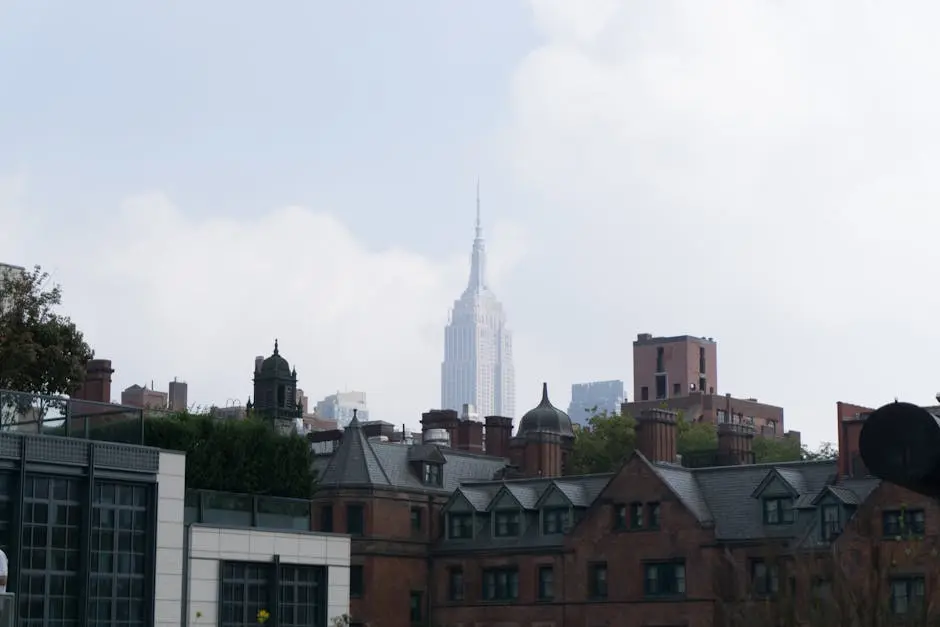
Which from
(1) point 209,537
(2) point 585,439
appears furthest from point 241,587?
(2) point 585,439

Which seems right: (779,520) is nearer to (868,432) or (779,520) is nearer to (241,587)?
(241,587)

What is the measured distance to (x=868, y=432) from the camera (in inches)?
272

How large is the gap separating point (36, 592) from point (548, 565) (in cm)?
3833

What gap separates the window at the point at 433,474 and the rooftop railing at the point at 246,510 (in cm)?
2913

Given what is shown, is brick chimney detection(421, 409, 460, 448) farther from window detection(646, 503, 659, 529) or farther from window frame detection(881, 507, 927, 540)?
window frame detection(881, 507, 927, 540)

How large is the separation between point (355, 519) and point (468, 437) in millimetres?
24785

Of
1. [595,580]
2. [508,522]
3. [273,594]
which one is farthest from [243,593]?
[508,522]

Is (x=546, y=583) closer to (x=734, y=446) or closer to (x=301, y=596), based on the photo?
(x=734, y=446)

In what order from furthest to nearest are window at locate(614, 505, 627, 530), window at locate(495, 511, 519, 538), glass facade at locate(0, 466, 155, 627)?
1. window at locate(495, 511, 519, 538)
2. window at locate(614, 505, 627, 530)
3. glass facade at locate(0, 466, 155, 627)

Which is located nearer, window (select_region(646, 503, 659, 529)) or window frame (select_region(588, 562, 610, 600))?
window (select_region(646, 503, 659, 529))

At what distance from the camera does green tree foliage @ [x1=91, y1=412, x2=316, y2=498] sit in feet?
178

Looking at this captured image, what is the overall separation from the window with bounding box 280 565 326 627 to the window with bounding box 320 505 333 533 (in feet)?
83.4

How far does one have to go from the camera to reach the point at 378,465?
80500 millimetres

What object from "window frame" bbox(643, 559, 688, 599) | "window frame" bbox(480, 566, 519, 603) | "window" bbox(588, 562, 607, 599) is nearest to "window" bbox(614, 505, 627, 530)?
"window frame" bbox(643, 559, 688, 599)
